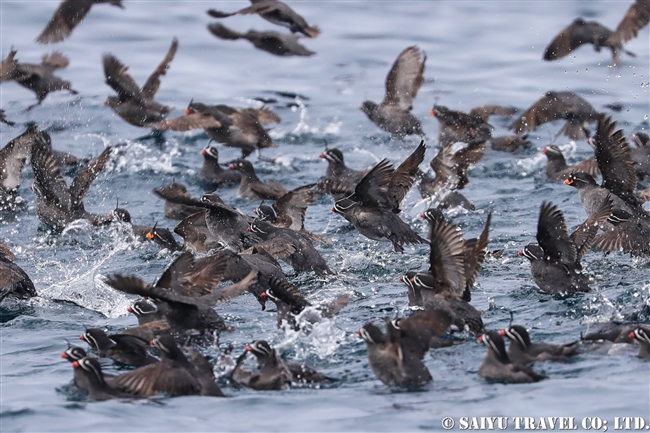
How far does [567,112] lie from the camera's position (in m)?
18.7

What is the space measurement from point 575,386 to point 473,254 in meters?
2.28

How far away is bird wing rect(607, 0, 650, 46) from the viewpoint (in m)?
17.1

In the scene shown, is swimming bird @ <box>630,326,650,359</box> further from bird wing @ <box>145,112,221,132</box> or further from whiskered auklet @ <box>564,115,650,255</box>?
bird wing @ <box>145,112,221,132</box>

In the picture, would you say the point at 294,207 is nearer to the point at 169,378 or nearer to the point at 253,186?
the point at 253,186

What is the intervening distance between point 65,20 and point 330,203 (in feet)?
20.2

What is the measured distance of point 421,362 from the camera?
867 cm

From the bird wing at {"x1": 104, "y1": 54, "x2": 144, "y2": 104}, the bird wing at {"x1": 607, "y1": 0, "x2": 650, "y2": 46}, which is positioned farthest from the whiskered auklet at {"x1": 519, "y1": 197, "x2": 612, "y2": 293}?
the bird wing at {"x1": 104, "y1": 54, "x2": 144, "y2": 104}

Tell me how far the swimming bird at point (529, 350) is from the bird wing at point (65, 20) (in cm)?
1211

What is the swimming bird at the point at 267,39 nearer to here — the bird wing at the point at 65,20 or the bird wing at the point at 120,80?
the bird wing at the point at 120,80

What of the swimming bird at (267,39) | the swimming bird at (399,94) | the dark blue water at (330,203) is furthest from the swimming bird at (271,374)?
the swimming bird at (267,39)

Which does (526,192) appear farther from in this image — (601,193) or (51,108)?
(51,108)

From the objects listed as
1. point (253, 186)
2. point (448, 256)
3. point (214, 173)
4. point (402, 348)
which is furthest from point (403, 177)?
point (402, 348)

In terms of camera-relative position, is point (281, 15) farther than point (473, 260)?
Yes

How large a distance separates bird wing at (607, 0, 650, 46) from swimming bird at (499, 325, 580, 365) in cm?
975
